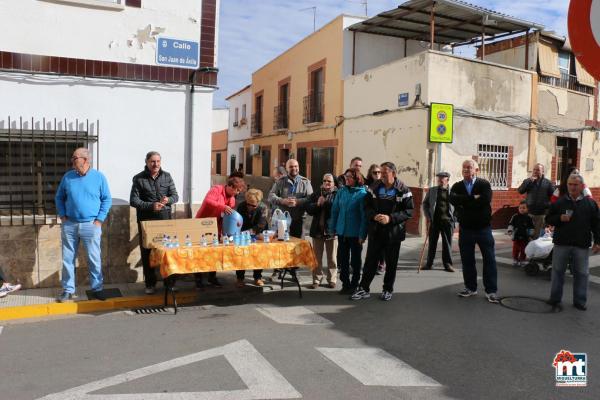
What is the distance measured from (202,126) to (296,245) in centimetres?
256

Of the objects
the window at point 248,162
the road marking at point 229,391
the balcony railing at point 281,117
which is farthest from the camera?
the window at point 248,162

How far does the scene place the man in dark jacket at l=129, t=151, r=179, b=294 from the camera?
21.4ft

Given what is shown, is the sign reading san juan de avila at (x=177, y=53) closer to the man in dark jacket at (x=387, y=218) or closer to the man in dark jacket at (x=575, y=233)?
the man in dark jacket at (x=387, y=218)

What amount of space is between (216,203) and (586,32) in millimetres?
5432

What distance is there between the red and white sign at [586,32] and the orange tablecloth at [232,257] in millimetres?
4806

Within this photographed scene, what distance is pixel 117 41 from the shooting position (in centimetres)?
716

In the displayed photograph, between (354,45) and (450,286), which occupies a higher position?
(354,45)

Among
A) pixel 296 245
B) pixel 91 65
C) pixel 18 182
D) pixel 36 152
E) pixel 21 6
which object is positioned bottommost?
pixel 296 245

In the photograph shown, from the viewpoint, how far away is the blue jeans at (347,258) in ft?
22.1

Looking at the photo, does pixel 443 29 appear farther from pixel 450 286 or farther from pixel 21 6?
pixel 21 6

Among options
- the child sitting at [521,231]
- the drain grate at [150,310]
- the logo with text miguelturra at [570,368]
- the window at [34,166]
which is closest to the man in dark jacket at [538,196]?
the child sitting at [521,231]

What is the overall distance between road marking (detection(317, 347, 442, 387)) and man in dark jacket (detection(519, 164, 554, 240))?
19.7 ft

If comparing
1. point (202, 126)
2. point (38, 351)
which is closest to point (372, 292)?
point (202, 126)

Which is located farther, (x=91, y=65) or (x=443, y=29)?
(x=443, y=29)
